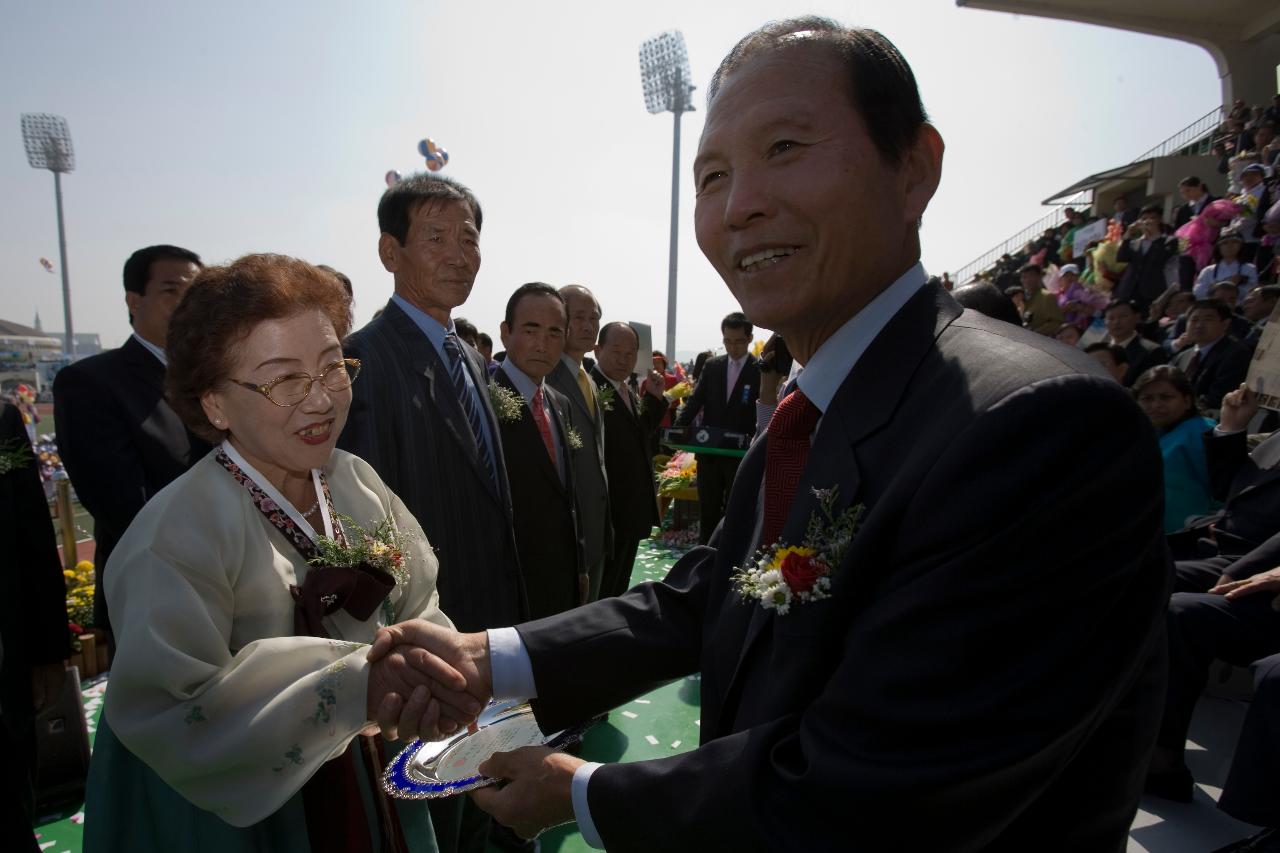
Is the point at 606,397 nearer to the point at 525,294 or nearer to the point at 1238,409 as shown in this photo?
the point at 525,294

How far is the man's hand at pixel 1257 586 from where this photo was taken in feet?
12.4

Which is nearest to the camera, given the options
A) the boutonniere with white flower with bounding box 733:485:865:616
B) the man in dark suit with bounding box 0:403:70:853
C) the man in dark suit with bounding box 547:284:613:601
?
the boutonniere with white flower with bounding box 733:485:865:616

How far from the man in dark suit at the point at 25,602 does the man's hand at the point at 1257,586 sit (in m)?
5.90

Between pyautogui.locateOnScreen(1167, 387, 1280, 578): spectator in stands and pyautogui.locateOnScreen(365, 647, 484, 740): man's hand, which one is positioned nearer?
pyautogui.locateOnScreen(365, 647, 484, 740): man's hand

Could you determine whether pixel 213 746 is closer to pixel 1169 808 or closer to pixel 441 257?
pixel 441 257

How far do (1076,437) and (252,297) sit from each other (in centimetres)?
195

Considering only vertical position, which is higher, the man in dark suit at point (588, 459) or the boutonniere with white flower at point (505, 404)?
the boutonniere with white flower at point (505, 404)

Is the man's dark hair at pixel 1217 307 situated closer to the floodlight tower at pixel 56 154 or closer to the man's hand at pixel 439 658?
the man's hand at pixel 439 658

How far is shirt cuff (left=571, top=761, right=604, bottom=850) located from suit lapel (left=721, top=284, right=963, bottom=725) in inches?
12.3

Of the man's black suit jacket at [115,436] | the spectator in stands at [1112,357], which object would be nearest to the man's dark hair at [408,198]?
the man's black suit jacket at [115,436]

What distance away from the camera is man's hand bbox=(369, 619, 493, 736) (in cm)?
182

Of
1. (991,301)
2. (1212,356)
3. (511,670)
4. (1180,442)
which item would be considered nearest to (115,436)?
(511,670)

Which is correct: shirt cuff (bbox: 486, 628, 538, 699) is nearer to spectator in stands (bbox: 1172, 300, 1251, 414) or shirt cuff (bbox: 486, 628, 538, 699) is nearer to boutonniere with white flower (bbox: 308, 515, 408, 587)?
boutonniere with white flower (bbox: 308, 515, 408, 587)

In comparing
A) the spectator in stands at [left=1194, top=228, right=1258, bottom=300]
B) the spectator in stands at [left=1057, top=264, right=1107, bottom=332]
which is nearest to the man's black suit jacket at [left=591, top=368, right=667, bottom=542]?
the spectator in stands at [left=1057, top=264, right=1107, bottom=332]
